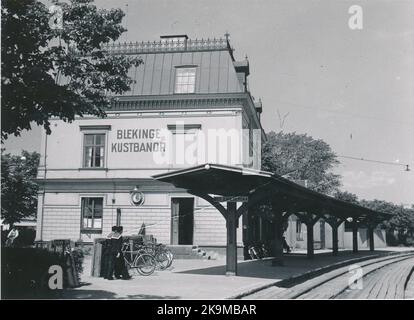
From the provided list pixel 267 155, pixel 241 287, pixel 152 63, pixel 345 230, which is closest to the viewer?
pixel 241 287

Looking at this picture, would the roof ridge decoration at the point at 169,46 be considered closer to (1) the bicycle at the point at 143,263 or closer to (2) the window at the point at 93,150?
(2) the window at the point at 93,150

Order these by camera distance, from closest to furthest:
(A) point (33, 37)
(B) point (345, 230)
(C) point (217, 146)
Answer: (A) point (33, 37), (C) point (217, 146), (B) point (345, 230)

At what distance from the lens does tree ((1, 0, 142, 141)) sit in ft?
25.9

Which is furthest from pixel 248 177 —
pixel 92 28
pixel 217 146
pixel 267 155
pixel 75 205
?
pixel 267 155

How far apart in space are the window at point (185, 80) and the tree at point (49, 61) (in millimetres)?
14280

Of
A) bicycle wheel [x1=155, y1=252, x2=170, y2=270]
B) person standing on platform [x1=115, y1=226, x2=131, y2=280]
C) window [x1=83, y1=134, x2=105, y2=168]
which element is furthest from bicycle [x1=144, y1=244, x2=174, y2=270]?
window [x1=83, y1=134, x2=105, y2=168]

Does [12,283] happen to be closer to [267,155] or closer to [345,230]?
[267,155]

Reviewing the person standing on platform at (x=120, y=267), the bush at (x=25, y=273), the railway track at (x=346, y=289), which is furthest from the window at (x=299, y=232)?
the bush at (x=25, y=273)

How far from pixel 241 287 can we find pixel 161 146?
44.4ft

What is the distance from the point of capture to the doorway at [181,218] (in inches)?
914

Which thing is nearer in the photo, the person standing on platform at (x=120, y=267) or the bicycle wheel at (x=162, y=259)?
the person standing on platform at (x=120, y=267)

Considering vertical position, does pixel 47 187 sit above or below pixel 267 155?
below

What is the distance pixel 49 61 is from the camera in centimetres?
844

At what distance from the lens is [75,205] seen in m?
23.9
